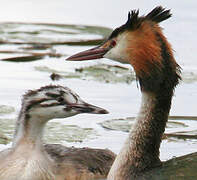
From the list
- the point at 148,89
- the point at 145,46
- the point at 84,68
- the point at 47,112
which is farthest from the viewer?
the point at 84,68

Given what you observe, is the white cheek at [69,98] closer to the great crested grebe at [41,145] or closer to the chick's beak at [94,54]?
the great crested grebe at [41,145]

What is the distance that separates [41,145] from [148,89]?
161 centimetres

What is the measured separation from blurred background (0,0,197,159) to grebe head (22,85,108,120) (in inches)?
39.3

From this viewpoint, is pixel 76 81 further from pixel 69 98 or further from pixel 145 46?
pixel 145 46

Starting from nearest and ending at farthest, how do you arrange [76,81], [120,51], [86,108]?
[120,51]
[86,108]
[76,81]

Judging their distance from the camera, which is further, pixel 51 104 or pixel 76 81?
pixel 76 81

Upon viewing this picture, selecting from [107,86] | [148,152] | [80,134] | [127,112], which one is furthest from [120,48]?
[107,86]

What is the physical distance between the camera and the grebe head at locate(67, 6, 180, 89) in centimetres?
983

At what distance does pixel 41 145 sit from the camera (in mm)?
10852

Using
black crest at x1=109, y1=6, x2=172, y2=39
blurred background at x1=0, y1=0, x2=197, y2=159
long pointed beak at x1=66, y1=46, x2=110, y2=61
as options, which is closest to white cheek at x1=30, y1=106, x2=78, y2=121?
long pointed beak at x1=66, y1=46, x2=110, y2=61

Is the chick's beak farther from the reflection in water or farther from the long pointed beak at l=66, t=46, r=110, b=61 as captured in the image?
the reflection in water

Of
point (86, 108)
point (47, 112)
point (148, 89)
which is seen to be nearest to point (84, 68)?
point (47, 112)

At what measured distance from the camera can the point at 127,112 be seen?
13.0 meters

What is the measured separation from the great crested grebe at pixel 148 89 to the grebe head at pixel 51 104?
907mm
